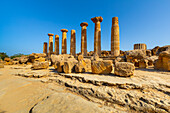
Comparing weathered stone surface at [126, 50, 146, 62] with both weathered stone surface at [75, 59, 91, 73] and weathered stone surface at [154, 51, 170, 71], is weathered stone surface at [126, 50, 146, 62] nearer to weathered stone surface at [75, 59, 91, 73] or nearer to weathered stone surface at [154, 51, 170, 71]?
weathered stone surface at [154, 51, 170, 71]

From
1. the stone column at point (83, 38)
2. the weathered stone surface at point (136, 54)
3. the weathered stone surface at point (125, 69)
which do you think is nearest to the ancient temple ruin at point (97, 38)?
the stone column at point (83, 38)

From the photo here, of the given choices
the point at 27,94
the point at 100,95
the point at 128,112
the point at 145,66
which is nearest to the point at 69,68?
the point at 27,94

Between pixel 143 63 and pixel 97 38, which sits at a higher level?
pixel 97 38

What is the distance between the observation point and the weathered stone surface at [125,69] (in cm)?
303

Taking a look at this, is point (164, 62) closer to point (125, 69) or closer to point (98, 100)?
point (125, 69)

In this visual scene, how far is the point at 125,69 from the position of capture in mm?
3082

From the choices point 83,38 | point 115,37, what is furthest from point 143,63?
point 83,38

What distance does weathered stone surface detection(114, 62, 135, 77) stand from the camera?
3033 millimetres

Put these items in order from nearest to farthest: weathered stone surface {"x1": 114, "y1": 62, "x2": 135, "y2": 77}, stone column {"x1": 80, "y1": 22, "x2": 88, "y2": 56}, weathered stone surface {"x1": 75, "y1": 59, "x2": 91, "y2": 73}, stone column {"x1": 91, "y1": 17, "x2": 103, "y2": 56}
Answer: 1. weathered stone surface {"x1": 114, "y1": 62, "x2": 135, "y2": 77}
2. weathered stone surface {"x1": 75, "y1": 59, "x2": 91, "y2": 73}
3. stone column {"x1": 91, "y1": 17, "x2": 103, "y2": 56}
4. stone column {"x1": 80, "y1": 22, "x2": 88, "y2": 56}

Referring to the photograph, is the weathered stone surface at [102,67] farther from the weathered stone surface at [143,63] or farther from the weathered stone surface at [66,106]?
the weathered stone surface at [143,63]

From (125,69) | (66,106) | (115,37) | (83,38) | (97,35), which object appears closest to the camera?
(66,106)

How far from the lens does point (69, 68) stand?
4.10 m

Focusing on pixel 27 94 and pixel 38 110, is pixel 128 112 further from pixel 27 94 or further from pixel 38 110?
pixel 27 94

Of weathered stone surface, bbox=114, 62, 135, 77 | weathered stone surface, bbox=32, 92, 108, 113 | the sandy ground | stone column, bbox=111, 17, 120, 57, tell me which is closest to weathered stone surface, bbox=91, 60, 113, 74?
weathered stone surface, bbox=114, 62, 135, 77
